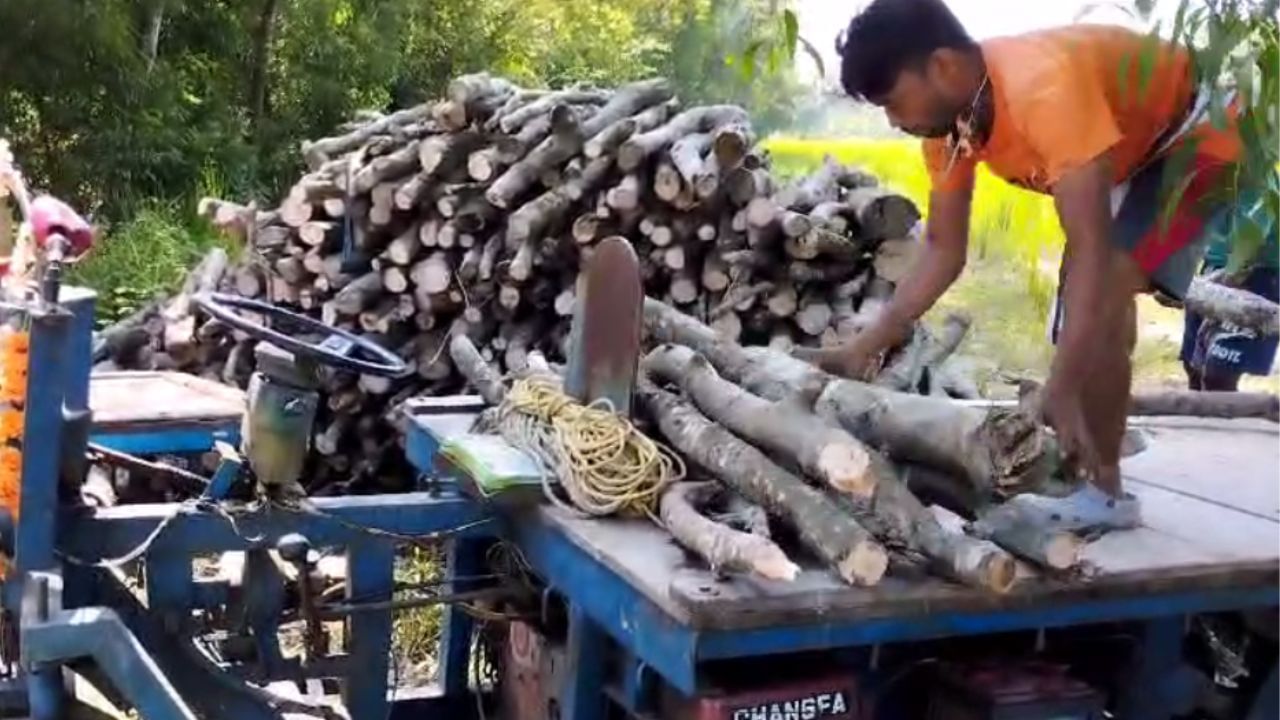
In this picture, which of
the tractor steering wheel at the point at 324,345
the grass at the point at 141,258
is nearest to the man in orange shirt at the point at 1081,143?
the tractor steering wheel at the point at 324,345

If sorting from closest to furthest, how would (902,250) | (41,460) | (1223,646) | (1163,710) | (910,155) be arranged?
(41,460)
(1163,710)
(1223,646)
(902,250)
(910,155)

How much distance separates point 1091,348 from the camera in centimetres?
294

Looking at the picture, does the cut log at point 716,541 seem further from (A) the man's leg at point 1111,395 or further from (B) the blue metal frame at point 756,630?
(A) the man's leg at point 1111,395

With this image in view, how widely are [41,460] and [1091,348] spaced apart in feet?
6.88

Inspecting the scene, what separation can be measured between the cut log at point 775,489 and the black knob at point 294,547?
33.3 inches

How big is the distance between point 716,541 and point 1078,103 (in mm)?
1179

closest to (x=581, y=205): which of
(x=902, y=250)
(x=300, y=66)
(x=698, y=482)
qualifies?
(x=902, y=250)

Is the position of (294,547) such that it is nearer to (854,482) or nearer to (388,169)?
(854,482)

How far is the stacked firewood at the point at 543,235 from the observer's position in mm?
5797

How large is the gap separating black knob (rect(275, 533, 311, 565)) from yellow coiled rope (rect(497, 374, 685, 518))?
1.71ft

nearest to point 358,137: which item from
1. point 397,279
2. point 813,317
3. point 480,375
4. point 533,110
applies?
point 397,279

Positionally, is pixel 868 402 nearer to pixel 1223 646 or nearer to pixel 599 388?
pixel 599 388

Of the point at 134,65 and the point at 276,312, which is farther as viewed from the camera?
the point at 134,65

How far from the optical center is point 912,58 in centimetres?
310
